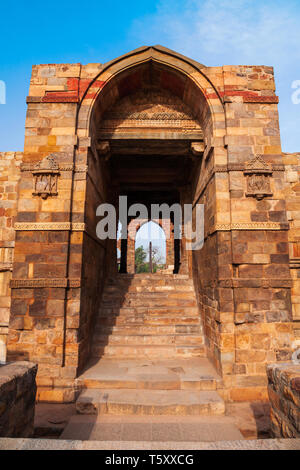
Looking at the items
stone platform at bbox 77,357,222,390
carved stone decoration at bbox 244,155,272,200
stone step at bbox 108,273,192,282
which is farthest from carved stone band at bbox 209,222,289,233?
stone step at bbox 108,273,192,282

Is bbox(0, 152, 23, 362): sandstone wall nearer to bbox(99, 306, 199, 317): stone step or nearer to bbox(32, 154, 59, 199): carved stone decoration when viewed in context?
bbox(32, 154, 59, 199): carved stone decoration

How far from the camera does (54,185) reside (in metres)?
4.85

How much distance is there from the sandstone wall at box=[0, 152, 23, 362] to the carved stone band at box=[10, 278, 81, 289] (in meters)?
1.33

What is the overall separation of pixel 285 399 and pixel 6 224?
19.9 ft

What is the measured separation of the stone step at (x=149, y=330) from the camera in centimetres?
588

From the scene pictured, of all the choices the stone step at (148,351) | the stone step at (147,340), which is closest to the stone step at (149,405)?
the stone step at (148,351)

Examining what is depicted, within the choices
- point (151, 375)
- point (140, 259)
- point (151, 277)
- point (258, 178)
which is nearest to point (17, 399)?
point (151, 375)

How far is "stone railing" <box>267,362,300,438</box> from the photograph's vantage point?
7.64ft

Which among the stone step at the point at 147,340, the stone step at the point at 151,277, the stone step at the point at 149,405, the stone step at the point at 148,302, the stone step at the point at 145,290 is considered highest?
the stone step at the point at 151,277

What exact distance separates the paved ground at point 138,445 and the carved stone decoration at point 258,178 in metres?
3.84

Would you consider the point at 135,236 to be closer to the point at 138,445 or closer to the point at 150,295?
the point at 150,295

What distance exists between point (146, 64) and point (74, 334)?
5.87 meters

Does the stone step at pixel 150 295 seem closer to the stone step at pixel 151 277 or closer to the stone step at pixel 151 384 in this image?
the stone step at pixel 151 277

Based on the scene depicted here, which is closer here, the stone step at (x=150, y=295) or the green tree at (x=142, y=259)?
the stone step at (x=150, y=295)
